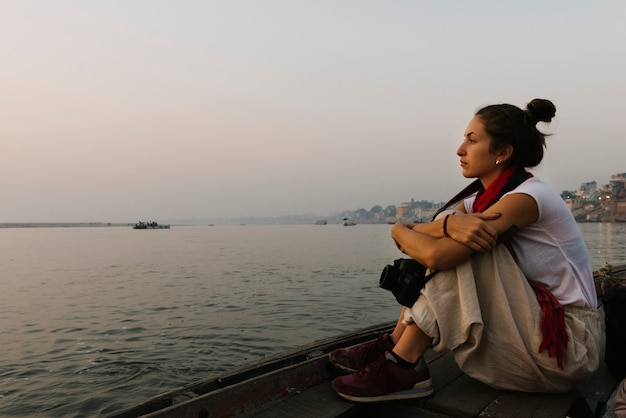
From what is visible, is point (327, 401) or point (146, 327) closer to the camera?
point (327, 401)

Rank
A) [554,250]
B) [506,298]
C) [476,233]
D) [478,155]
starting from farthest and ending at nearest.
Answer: [478,155] → [554,250] → [506,298] → [476,233]

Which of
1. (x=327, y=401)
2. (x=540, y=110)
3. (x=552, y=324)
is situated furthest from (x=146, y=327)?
(x=540, y=110)

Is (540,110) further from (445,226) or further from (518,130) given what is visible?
(445,226)

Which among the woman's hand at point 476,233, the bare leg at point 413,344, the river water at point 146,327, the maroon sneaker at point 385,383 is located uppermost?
the woman's hand at point 476,233

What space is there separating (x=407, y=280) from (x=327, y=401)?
84cm

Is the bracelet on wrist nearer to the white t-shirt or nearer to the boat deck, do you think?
the white t-shirt

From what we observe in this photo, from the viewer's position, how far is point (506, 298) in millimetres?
2258

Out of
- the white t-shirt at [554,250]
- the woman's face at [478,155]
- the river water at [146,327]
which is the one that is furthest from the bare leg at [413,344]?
the river water at [146,327]

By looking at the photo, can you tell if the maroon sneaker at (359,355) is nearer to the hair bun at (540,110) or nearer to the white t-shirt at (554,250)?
the white t-shirt at (554,250)

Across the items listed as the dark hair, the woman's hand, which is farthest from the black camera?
the dark hair

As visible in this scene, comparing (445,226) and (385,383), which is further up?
(445,226)

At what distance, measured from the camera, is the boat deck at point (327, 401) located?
2268 mm

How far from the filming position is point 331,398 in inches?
100

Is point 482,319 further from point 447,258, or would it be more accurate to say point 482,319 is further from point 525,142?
point 525,142
